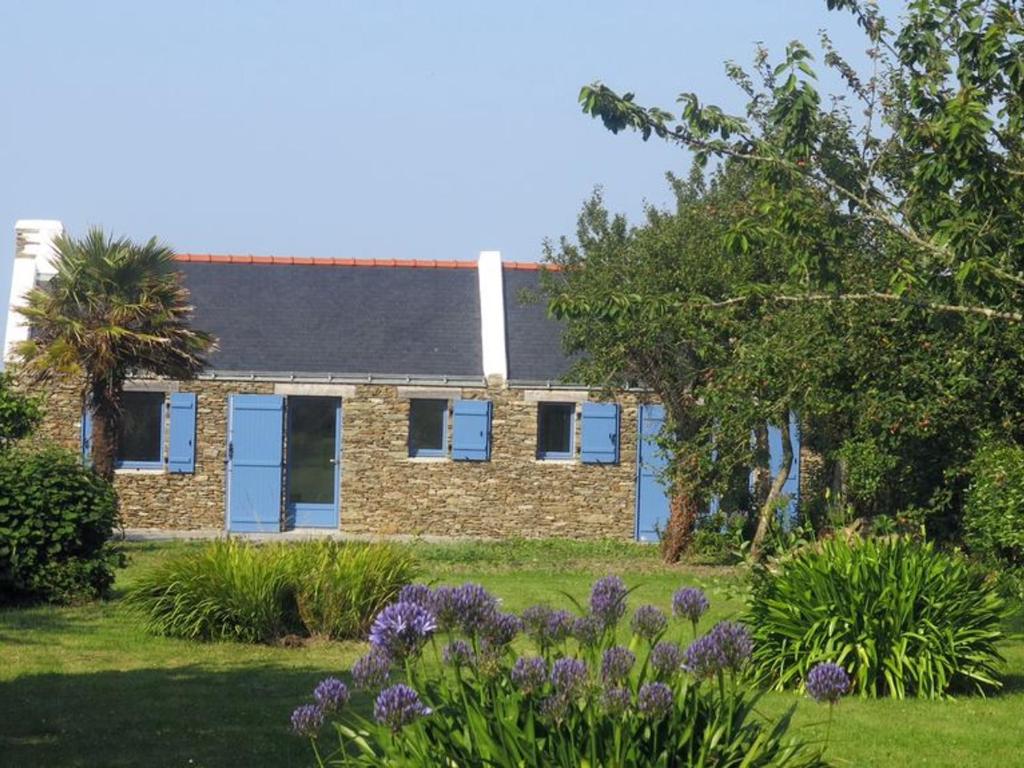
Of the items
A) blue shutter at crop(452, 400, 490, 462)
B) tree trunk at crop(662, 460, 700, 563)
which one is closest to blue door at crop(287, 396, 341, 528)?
blue shutter at crop(452, 400, 490, 462)

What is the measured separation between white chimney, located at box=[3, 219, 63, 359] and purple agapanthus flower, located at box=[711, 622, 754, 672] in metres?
23.4

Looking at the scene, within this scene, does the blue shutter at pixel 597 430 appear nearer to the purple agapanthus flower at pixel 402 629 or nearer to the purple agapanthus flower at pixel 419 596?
the purple agapanthus flower at pixel 419 596

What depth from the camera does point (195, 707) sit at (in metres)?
9.84

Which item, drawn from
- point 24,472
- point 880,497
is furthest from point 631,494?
point 24,472

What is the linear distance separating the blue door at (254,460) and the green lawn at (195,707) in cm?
1196

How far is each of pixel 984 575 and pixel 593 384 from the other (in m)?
11.3

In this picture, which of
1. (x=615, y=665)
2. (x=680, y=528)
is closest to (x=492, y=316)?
(x=680, y=528)

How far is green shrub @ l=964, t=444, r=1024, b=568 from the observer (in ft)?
42.5

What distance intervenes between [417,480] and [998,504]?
14.9 meters

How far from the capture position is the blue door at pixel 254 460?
88.4 feet

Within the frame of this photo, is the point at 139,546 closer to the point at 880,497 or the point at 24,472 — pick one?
the point at 24,472

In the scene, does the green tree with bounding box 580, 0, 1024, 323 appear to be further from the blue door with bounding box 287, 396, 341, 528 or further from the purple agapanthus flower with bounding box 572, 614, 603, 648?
the blue door with bounding box 287, 396, 341, 528

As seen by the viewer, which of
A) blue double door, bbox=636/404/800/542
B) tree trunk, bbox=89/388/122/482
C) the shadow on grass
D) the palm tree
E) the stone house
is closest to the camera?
the shadow on grass

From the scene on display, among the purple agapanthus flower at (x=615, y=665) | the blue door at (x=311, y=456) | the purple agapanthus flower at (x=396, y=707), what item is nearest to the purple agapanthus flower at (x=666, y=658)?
the purple agapanthus flower at (x=615, y=665)
